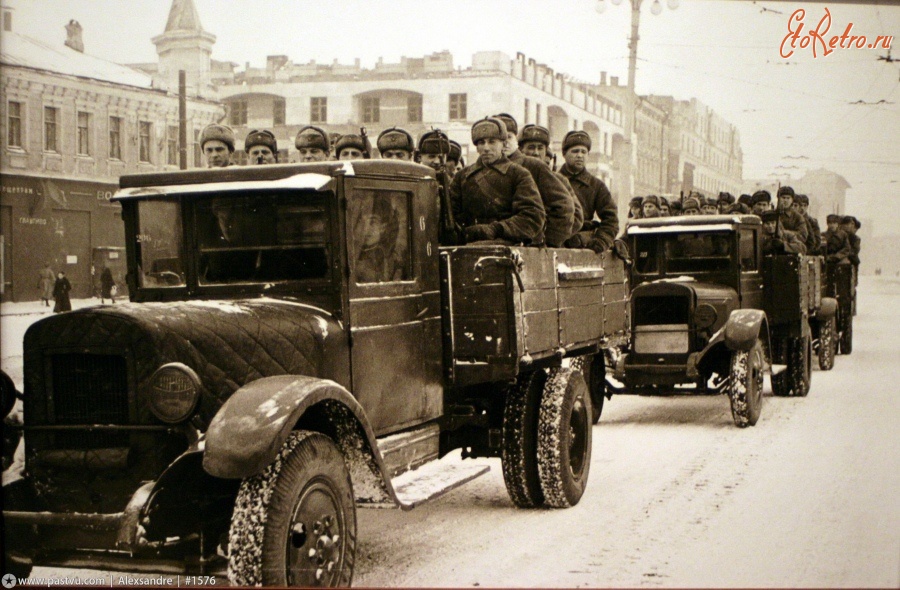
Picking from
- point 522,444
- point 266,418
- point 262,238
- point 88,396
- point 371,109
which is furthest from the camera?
point 371,109

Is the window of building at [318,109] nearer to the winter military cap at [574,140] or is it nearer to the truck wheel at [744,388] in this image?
the winter military cap at [574,140]

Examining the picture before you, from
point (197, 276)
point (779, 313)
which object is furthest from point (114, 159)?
point (779, 313)

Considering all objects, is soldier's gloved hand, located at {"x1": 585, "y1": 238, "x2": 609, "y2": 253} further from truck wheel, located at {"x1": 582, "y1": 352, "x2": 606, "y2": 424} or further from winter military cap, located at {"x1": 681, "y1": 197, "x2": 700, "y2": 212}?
winter military cap, located at {"x1": 681, "y1": 197, "x2": 700, "y2": 212}

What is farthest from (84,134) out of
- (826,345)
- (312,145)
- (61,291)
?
(826,345)

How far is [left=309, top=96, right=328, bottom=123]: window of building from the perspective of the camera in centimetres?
697

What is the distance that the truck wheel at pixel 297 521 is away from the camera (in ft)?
11.7

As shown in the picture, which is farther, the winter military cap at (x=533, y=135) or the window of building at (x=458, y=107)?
the winter military cap at (x=533, y=135)

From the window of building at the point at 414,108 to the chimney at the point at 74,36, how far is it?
6.71 feet

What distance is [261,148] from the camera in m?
6.33

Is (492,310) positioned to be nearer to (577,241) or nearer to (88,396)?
(88,396)

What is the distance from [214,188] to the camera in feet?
15.0

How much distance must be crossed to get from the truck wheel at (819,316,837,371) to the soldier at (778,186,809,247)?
170cm

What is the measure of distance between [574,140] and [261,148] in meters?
2.86

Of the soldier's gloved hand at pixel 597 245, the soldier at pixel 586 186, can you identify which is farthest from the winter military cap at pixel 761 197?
the soldier's gloved hand at pixel 597 245
